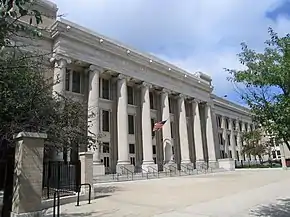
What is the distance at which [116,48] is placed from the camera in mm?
31391

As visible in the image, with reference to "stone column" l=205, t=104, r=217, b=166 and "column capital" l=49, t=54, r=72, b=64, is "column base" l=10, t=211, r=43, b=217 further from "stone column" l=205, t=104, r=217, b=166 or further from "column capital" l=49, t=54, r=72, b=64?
"stone column" l=205, t=104, r=217, b=166

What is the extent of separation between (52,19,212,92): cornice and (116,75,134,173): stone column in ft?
10.4

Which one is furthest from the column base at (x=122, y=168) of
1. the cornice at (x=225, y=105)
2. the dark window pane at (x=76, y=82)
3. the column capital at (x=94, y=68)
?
the cornice at (x=225, y=105)

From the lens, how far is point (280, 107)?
630 cm

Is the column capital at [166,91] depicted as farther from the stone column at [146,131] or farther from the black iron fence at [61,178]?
the black iron fence at [61,178]

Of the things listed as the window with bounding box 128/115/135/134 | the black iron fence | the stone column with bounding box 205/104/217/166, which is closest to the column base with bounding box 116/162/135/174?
the window with bounding box 128/115/135/134

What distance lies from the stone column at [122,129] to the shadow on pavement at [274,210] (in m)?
20.5

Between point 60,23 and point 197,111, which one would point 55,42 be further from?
point 197,111

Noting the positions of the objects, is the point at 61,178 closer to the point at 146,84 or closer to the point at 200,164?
the point at 146,84

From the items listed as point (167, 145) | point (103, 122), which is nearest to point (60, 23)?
point (103, 122)

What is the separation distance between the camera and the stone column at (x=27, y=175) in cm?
734

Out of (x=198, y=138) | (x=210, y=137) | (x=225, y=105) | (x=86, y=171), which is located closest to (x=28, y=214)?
(x=86, y=171)

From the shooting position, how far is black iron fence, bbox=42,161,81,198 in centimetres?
1111

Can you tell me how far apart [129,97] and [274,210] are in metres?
27.9
